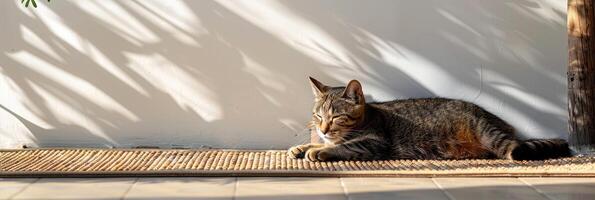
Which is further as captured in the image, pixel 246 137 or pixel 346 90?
pixel 246 137

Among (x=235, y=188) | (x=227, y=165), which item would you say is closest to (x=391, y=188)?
(x=235, y=188)

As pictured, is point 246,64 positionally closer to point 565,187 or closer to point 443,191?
point 443,191

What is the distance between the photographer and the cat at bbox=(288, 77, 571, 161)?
4.40 metres

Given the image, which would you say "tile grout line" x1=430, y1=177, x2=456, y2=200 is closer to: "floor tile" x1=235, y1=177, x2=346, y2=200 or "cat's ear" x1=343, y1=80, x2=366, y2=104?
"floor tile" x1=235, y1=177, x2=346, y2=200

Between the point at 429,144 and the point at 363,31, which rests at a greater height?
the point at 363,31

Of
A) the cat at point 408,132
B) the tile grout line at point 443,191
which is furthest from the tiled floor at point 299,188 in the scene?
the cat at point 408,132

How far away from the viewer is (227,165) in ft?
13.5

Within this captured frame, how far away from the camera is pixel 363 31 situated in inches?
185

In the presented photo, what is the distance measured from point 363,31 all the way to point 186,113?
1008mm

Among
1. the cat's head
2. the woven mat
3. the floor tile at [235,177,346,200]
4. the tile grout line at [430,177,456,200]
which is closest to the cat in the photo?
the cat's head


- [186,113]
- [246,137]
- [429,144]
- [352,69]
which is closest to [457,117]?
[429,144]

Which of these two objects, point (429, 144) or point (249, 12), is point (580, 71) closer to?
point (429, 144)

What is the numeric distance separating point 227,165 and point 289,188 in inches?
25.8

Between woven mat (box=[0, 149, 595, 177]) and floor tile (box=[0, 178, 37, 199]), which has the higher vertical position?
woven mat (box=[0, 149, 595, 177])
